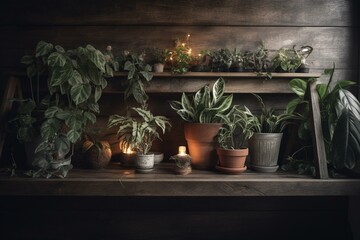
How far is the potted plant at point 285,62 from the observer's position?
4.66 ft

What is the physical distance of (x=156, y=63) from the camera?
1.44 meters

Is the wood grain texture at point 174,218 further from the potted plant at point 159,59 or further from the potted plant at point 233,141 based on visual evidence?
the potted plant at point 159,59

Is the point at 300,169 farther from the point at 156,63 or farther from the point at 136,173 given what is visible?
the point at 156,63

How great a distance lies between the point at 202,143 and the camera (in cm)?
132

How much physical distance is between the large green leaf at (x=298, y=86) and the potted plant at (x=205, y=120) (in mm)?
365

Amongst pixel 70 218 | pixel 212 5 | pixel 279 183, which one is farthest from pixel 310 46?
pixel 70 218

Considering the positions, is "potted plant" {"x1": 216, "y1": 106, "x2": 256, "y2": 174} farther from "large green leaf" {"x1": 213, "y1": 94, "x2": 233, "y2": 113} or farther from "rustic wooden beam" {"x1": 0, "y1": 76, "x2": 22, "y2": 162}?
"rustic wooden beam" {"x1": 0, "y1": 76, "x2": 22, "y2": 162}

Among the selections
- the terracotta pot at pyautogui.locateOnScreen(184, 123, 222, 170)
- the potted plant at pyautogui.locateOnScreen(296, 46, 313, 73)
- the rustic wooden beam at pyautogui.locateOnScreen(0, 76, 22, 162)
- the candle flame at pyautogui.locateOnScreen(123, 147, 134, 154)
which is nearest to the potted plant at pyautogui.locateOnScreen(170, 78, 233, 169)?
the terracotta pot at pyautogui.locateOnScreen(184, 123, 222, 170)

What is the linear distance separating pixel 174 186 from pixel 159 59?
0.73m

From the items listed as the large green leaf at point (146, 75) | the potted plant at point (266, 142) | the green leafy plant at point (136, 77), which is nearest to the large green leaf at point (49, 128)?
the green leafy plant at point (136, 77)

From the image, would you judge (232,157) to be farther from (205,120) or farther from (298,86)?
(298,86)

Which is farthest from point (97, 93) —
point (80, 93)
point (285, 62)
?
point (285, 62)

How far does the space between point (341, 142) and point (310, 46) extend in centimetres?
70

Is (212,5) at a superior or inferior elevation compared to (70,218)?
superior
